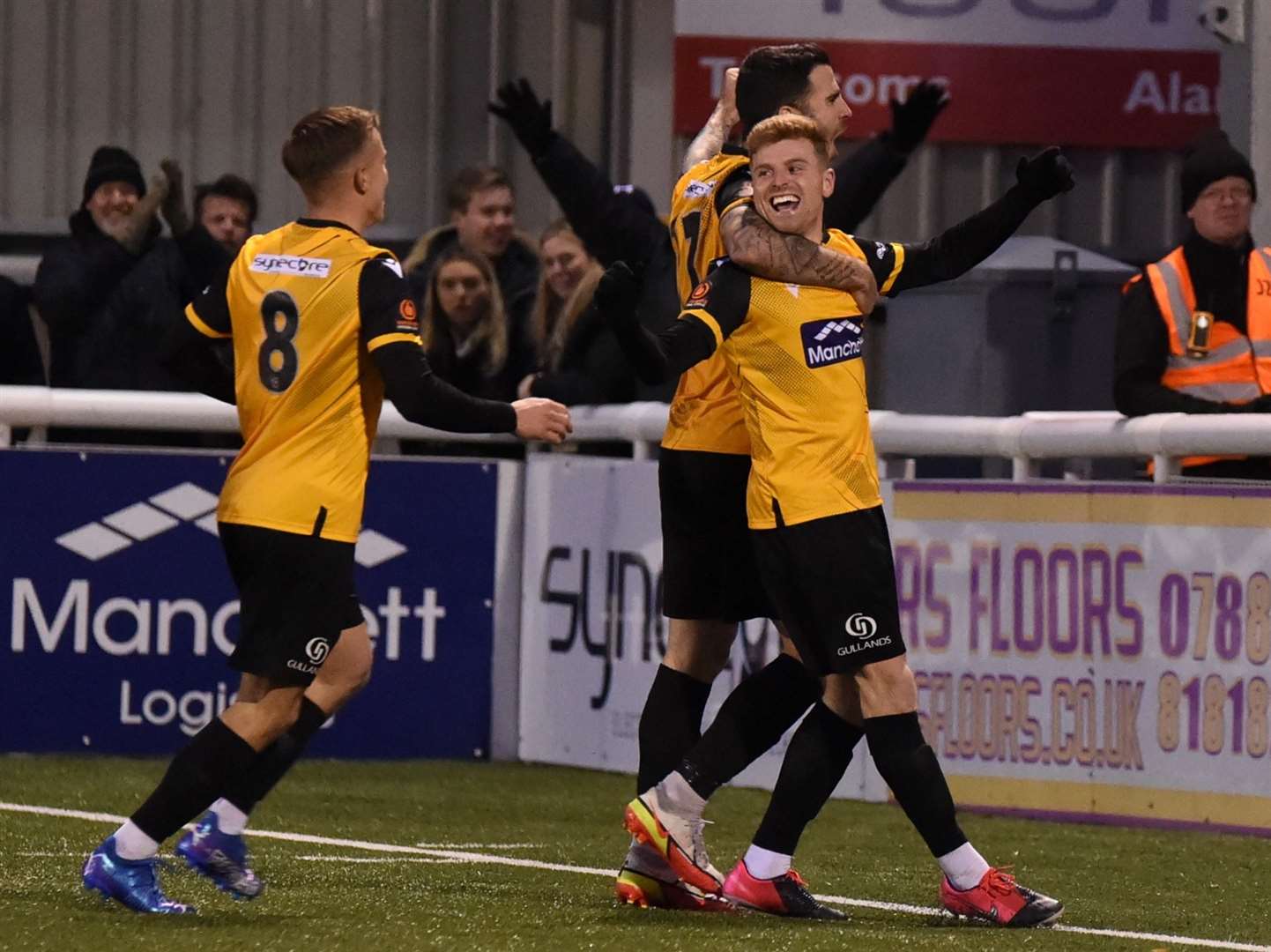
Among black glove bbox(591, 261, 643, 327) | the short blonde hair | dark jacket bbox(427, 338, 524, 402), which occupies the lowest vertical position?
dark jacket bbox(427, 338, 524, 402)

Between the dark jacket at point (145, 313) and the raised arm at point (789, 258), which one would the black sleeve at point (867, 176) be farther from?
the dark jacket at point (145, 313)

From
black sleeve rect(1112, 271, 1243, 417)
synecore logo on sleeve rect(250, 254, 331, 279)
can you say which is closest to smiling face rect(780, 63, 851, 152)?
synecore logo on sleeve rect(250, 254, 331, 279)

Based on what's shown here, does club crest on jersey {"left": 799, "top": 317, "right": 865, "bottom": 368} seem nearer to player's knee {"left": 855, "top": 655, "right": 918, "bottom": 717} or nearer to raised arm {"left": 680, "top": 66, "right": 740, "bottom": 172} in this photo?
player's knee {"left": 855, "top": 655, "right": 918, "bottom": 717}

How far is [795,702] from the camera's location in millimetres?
6805

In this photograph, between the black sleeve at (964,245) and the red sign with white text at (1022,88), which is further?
the red sign with white text at (1022,88)

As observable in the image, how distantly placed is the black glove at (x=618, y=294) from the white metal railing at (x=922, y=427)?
2.69m

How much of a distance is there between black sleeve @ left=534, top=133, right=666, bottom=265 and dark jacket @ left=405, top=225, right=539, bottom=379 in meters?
0.64

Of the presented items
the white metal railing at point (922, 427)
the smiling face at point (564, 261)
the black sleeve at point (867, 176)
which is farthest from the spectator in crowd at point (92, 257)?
the black sleeve at point (867, 176)

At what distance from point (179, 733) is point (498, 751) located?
1.09m

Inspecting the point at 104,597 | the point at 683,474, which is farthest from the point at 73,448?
the point at 683,474

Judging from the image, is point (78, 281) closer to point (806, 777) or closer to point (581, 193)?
point (581, 193)

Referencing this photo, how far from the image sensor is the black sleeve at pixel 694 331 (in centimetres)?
623

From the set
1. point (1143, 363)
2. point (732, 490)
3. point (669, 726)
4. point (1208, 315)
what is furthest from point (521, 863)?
point (1208, 315)

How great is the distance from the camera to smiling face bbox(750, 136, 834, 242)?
646 cm
